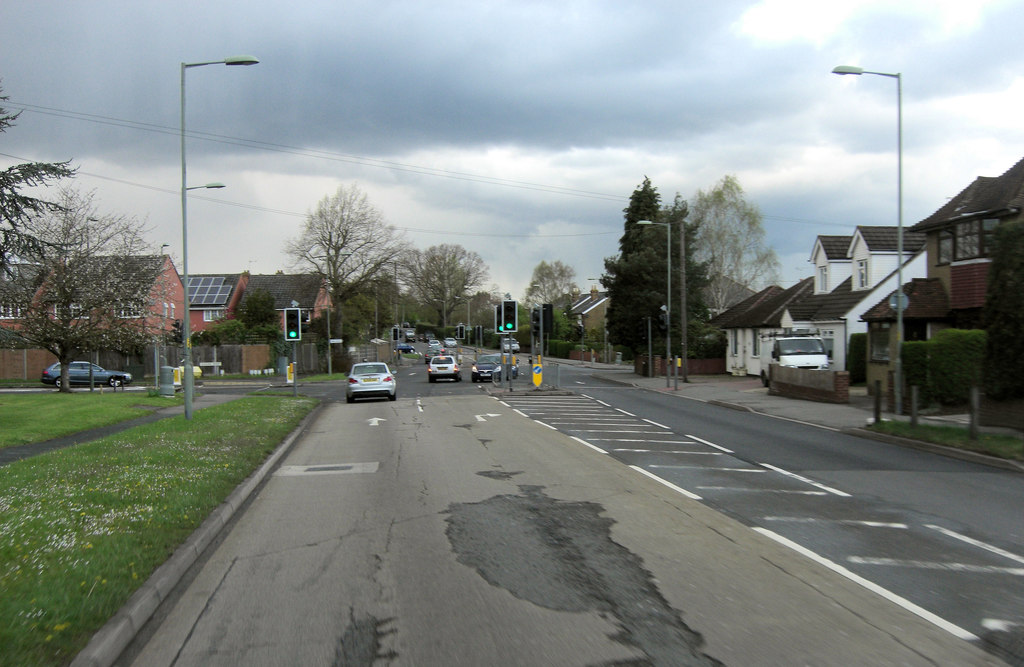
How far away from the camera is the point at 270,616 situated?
552 centimetres

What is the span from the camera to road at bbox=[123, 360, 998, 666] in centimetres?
481

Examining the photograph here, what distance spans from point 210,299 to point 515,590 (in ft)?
245

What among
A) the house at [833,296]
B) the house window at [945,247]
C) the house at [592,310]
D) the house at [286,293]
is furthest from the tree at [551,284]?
the house window at [945,247]

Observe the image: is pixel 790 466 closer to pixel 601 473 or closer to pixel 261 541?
pixel 601 473

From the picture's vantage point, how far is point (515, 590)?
6012 mm

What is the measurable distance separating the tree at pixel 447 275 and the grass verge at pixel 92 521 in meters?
89.7

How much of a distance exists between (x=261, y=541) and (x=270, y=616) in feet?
8.08

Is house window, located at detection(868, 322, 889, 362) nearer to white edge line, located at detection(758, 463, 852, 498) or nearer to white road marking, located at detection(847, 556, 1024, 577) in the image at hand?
white edge line, located at detection(758, 463, 852, 498)

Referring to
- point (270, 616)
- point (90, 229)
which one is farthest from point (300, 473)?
point (90, 229)

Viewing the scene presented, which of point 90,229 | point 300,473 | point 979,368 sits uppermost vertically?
point 90,229

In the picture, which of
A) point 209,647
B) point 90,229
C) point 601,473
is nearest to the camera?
point 209,647

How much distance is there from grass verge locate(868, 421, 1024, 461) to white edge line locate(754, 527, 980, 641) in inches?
304

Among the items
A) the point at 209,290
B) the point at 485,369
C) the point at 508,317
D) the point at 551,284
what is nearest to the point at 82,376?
the point at 485,369

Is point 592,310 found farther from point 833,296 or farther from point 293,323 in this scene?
point 293,323
